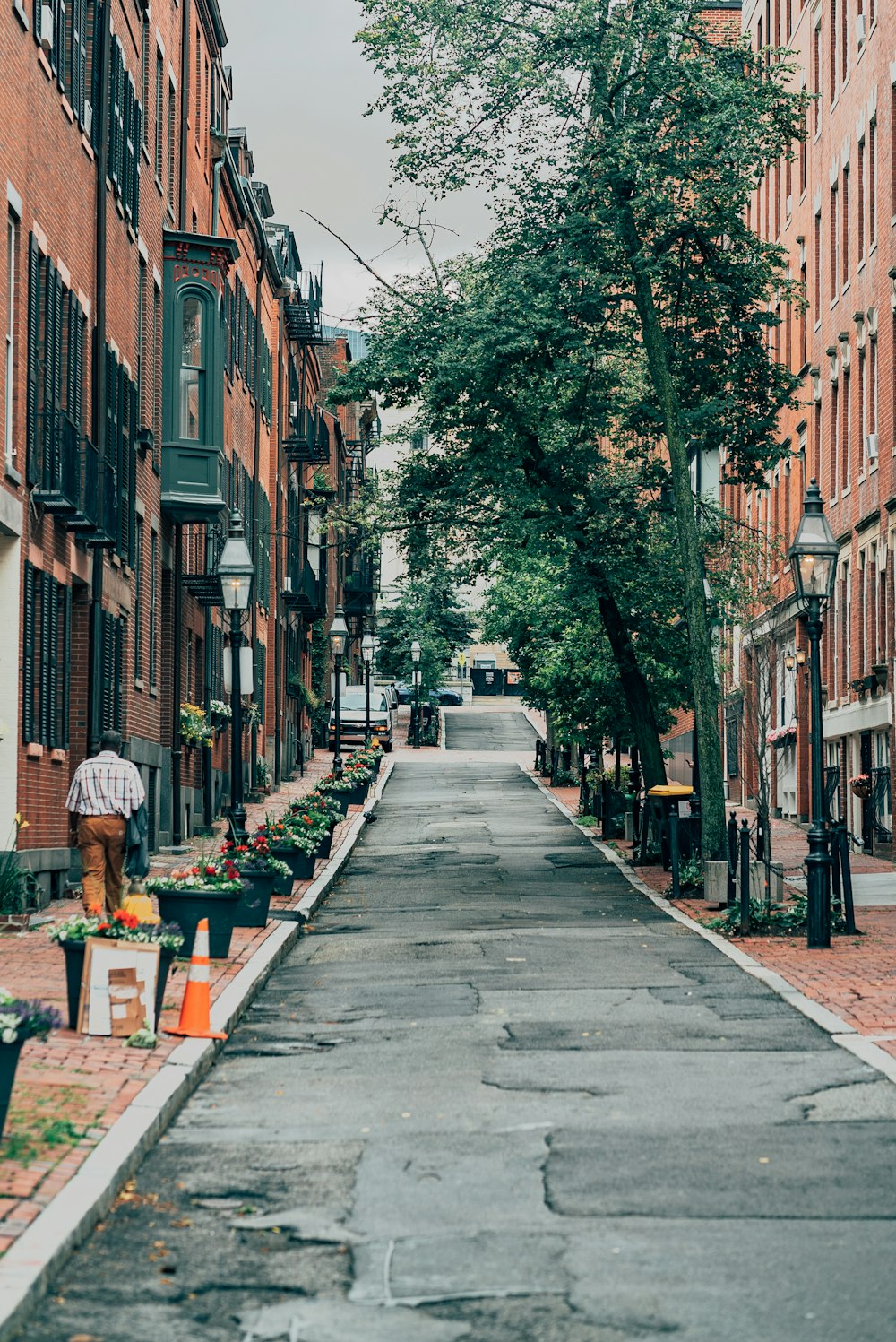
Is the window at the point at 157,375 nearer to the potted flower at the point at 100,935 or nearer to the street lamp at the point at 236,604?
the street lamp at the point at 236,604

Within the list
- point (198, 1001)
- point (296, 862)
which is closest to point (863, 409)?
point (296, 862)

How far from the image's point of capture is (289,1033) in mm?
12641

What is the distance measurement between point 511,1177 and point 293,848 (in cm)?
1460

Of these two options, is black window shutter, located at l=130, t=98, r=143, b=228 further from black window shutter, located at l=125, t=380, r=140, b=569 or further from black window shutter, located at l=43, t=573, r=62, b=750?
black window shutter, located at l=43, t=573, r=62, b=750

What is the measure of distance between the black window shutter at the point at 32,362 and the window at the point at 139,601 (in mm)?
7616

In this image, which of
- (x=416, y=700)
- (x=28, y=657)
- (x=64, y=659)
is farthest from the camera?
(x=416, y=700)

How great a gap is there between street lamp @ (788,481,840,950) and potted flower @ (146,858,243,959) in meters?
5.56

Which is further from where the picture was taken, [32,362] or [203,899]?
[32,362]

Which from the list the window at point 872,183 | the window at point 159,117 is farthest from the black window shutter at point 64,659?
the window at point 872,183

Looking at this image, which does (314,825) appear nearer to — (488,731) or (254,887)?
(254,887)

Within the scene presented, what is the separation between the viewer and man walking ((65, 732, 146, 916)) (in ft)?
54.9

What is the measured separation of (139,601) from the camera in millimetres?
28188

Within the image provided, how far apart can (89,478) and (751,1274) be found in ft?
54.5

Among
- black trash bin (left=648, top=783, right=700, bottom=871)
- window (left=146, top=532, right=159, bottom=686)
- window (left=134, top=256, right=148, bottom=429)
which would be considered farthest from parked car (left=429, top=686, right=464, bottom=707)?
window (left=134, top=256, right=148, bottom=429)
